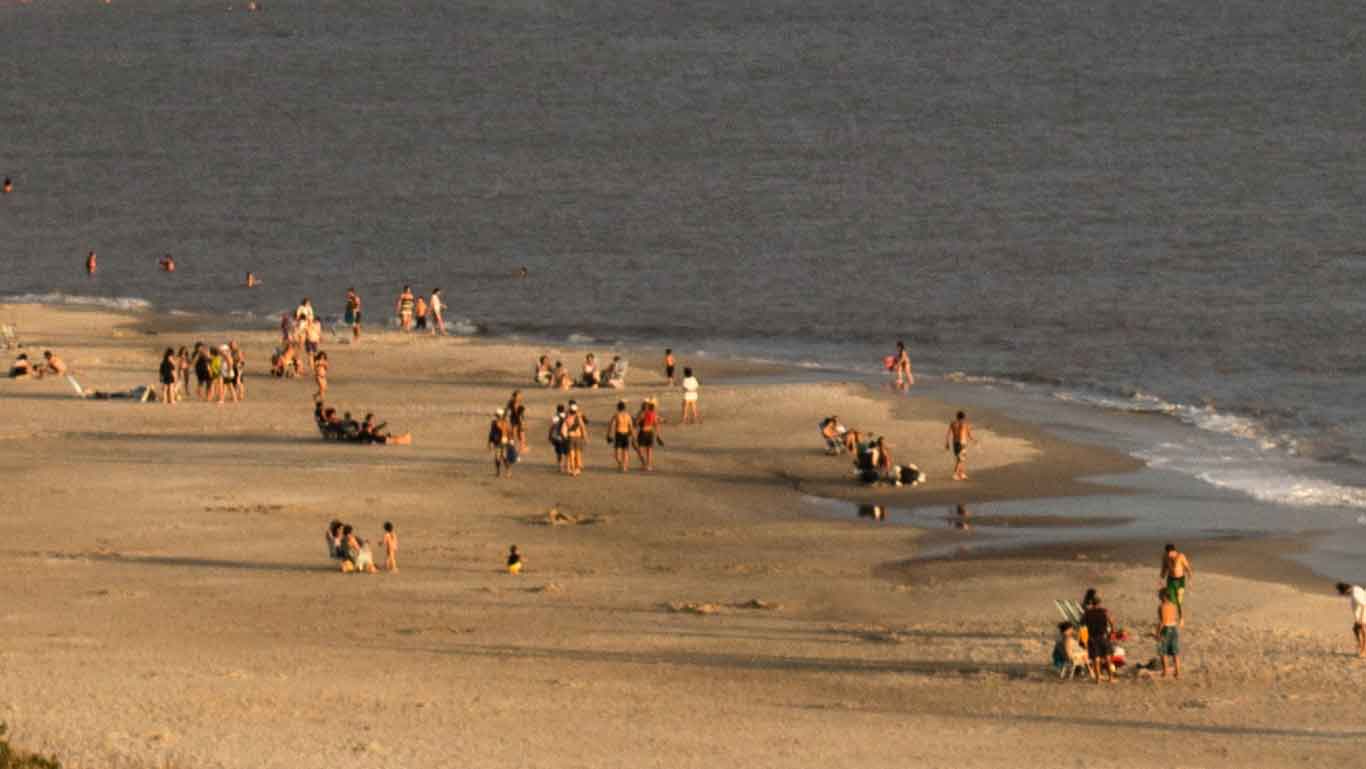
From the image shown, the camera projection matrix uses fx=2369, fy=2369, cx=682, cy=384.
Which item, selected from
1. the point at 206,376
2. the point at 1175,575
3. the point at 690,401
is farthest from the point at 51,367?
the point at 1175,575

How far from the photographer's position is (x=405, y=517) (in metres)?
37.0

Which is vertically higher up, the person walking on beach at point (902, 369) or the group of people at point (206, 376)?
the person walking on beach at point (902, 369)

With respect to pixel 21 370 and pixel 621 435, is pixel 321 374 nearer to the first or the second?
pixel 21 370

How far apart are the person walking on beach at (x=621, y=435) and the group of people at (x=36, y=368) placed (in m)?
15.2

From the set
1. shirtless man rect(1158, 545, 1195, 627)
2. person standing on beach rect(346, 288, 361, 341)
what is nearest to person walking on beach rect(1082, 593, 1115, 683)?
shirtless man rect(1158, 545, 1195, 627)

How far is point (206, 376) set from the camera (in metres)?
48.3

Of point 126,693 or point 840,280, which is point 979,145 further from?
point 126,693

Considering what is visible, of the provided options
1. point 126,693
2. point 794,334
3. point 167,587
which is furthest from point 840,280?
point 126,693

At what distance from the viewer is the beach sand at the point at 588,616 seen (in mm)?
25516

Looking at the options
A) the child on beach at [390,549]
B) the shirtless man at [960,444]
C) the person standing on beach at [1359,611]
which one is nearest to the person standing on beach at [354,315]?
the shirtless man at [960,444]

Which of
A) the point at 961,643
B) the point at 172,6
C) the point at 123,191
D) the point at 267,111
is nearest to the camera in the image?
the point at 961,643

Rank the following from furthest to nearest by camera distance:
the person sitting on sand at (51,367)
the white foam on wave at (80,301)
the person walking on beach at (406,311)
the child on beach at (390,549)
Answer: the white foam on wave at (80,301)
the person walking on beach at (406,311)
the person sitting on sand at (51,367)
the child on beach at (390,549)

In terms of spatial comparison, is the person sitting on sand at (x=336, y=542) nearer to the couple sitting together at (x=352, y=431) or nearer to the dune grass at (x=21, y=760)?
the dune grass at (x=21, y=760)

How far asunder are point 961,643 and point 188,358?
2571 centimetres
